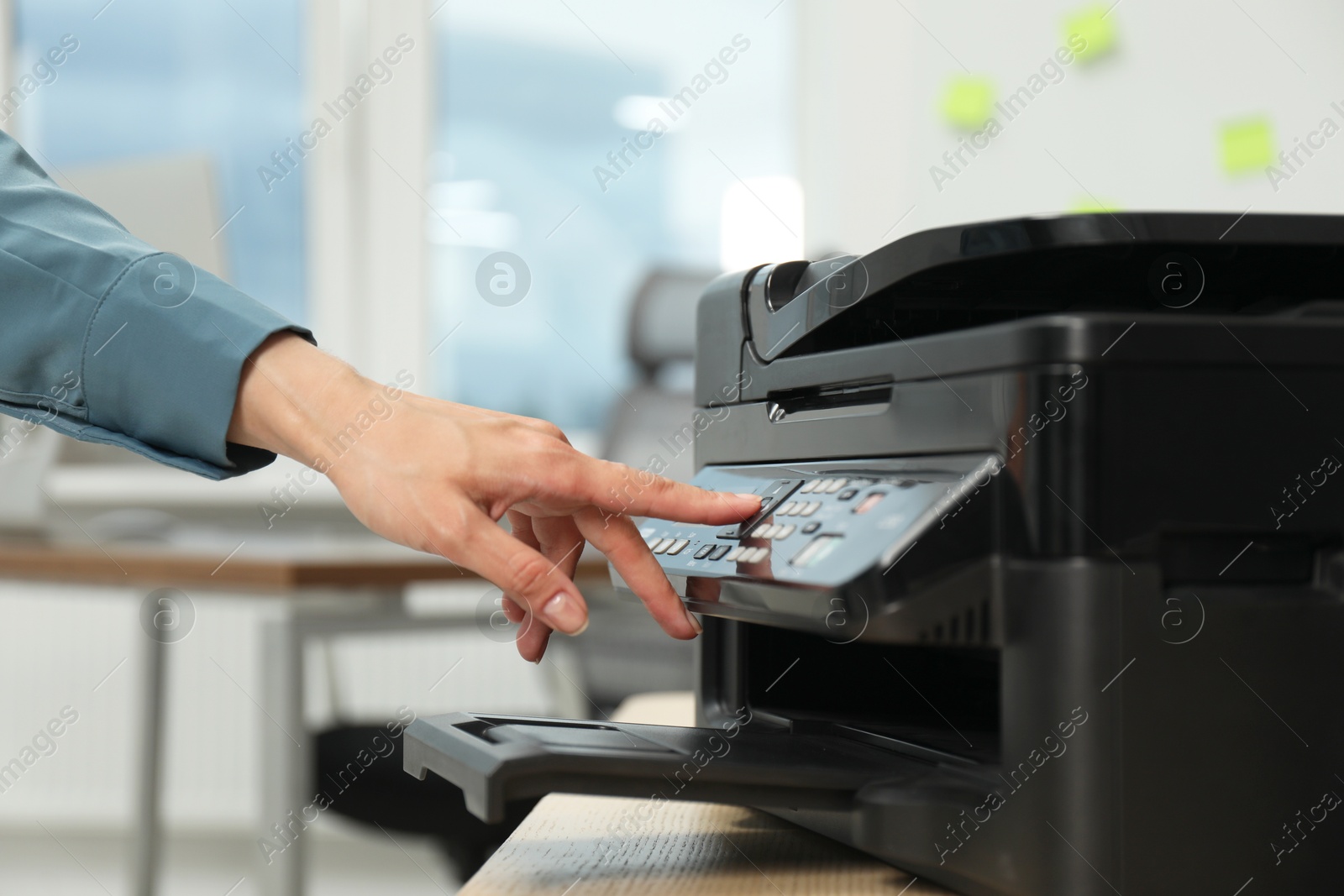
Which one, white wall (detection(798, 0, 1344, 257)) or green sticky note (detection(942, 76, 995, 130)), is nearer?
white wall (detection(798, 0, 1344, 257))

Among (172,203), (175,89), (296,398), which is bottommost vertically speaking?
(296,398)

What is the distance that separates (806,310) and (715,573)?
0.57 feet

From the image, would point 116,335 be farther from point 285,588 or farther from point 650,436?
point 650,436

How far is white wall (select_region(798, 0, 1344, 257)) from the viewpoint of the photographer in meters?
1.85

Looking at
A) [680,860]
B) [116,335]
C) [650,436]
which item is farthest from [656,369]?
[680,860]

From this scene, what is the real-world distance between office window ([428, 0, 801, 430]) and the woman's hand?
85.5 inches

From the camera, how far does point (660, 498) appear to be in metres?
0.63

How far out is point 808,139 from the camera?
9.90 ft

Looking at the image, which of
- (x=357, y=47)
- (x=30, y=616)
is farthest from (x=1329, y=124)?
(x=30, y=616)

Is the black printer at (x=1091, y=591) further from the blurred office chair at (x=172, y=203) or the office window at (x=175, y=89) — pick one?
the office window at (x=175, y=89)

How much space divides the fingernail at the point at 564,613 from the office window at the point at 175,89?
2330 mm

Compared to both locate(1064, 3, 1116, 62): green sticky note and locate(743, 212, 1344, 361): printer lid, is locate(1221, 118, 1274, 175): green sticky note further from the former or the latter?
locate(743, 212, 1344, 361): printer lid

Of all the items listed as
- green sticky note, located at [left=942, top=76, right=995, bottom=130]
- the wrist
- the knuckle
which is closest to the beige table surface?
the knuckle

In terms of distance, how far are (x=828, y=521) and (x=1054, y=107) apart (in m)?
2.04
